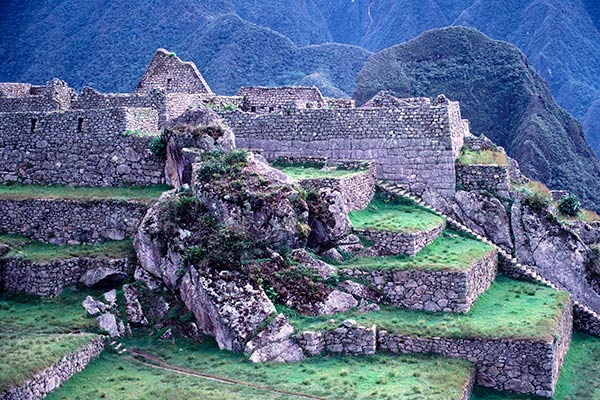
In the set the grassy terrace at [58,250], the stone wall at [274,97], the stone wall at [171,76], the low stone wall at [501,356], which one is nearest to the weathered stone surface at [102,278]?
the grassy terrace at [58,250]

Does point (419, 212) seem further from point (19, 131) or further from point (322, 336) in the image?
point (19, 131)

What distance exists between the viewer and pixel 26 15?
7725cm

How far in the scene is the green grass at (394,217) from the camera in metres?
27.9

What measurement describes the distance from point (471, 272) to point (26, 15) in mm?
61845

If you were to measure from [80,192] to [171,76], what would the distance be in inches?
454

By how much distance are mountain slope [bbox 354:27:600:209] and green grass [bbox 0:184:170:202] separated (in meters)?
35.4

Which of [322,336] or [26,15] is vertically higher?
[26,15]

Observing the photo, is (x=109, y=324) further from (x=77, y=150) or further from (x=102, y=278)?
(x=77, y=150)

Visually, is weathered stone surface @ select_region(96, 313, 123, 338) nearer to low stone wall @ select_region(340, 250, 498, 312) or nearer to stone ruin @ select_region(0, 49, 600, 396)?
stone ruin @ select_region(0, 49, 600, 396)

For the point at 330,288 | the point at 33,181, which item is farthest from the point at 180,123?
the point at 330,288

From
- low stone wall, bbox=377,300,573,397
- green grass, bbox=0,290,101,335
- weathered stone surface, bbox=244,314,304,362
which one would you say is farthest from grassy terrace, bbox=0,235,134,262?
low stone wall, bbox=377,300,573,397

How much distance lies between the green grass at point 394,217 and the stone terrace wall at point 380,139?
1373mm

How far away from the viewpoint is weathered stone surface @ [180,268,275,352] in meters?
23.7

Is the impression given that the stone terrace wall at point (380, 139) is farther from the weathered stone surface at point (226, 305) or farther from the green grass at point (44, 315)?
the green grass at point (44, 315)
